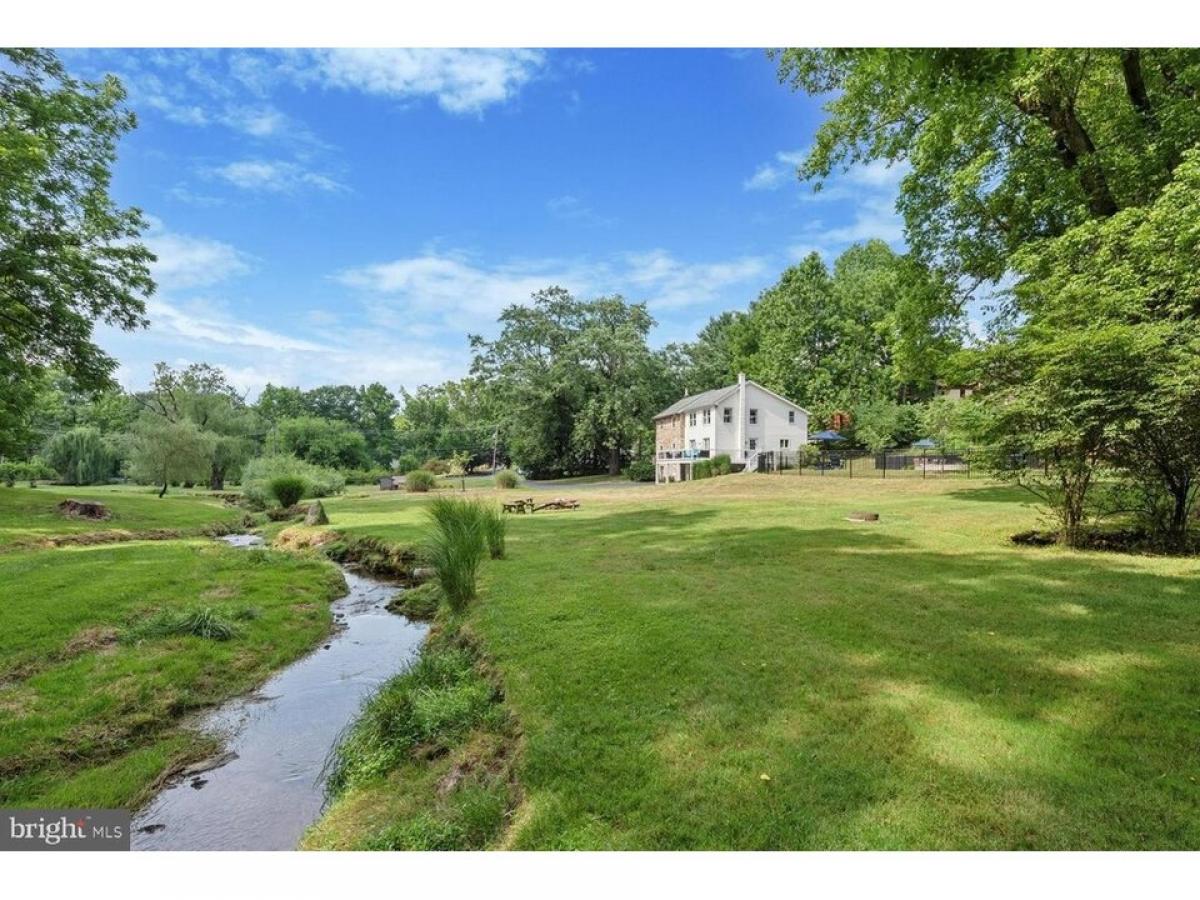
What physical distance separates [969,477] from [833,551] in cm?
1772

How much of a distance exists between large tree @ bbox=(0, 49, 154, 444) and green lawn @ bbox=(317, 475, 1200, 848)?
11024 mm

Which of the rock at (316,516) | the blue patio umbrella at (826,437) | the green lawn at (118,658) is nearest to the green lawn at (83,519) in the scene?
the rock at (316,516)

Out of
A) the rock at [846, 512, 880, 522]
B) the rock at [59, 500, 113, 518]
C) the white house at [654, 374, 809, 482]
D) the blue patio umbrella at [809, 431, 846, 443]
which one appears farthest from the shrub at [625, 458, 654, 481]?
the rock at [59, 500, 113, 518]

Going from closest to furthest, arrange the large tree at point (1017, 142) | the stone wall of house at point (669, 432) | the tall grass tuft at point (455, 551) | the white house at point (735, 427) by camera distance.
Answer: the tall grass tuft at point (455, 551), the large tree at point (1017, 142), the white house at point (735, 427), the stone wall of house at point (669, 432)

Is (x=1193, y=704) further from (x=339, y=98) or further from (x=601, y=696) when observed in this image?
(x=339, y=98)

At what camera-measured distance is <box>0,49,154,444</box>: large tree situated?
34.9ft

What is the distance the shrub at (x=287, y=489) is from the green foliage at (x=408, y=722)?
20.8 m

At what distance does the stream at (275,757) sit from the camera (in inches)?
148

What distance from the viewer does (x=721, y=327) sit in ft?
209

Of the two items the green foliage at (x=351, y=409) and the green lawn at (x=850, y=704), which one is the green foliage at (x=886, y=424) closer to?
the green lawn at (x=850, y=704)

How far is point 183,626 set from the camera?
22.8 feet

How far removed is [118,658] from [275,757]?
2747mm
